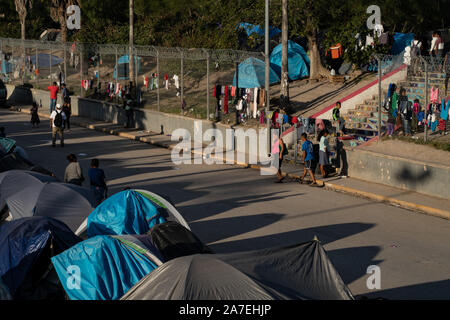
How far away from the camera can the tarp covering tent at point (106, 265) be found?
9617mm

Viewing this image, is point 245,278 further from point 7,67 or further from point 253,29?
point 7,67

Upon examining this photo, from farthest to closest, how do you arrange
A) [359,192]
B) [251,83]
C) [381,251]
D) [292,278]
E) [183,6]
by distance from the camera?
[183,6]
[251,83]
[359,192]
[381,251]
[292,278]

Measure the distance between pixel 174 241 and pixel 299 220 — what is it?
5.44 meters

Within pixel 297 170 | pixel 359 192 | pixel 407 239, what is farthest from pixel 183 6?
pixel 407 239

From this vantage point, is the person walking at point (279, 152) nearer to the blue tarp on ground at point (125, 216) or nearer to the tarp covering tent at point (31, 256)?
the blue tarp on ground at point (125, 216)

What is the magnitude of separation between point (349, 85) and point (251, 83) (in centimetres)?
447

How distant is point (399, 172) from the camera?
1864 centimetres

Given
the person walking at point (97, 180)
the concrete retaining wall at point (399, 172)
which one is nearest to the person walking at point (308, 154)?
the concrete retaining wall at point (399, 172)

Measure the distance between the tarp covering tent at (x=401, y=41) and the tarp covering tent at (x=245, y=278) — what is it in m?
23.6

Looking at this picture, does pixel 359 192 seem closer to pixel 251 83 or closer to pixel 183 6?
pixel 251 83

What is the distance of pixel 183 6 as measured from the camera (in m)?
49.0

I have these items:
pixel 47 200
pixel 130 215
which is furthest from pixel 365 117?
pixel 47 200

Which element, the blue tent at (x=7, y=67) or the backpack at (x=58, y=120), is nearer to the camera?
the backpack at (x=58, y=120)
